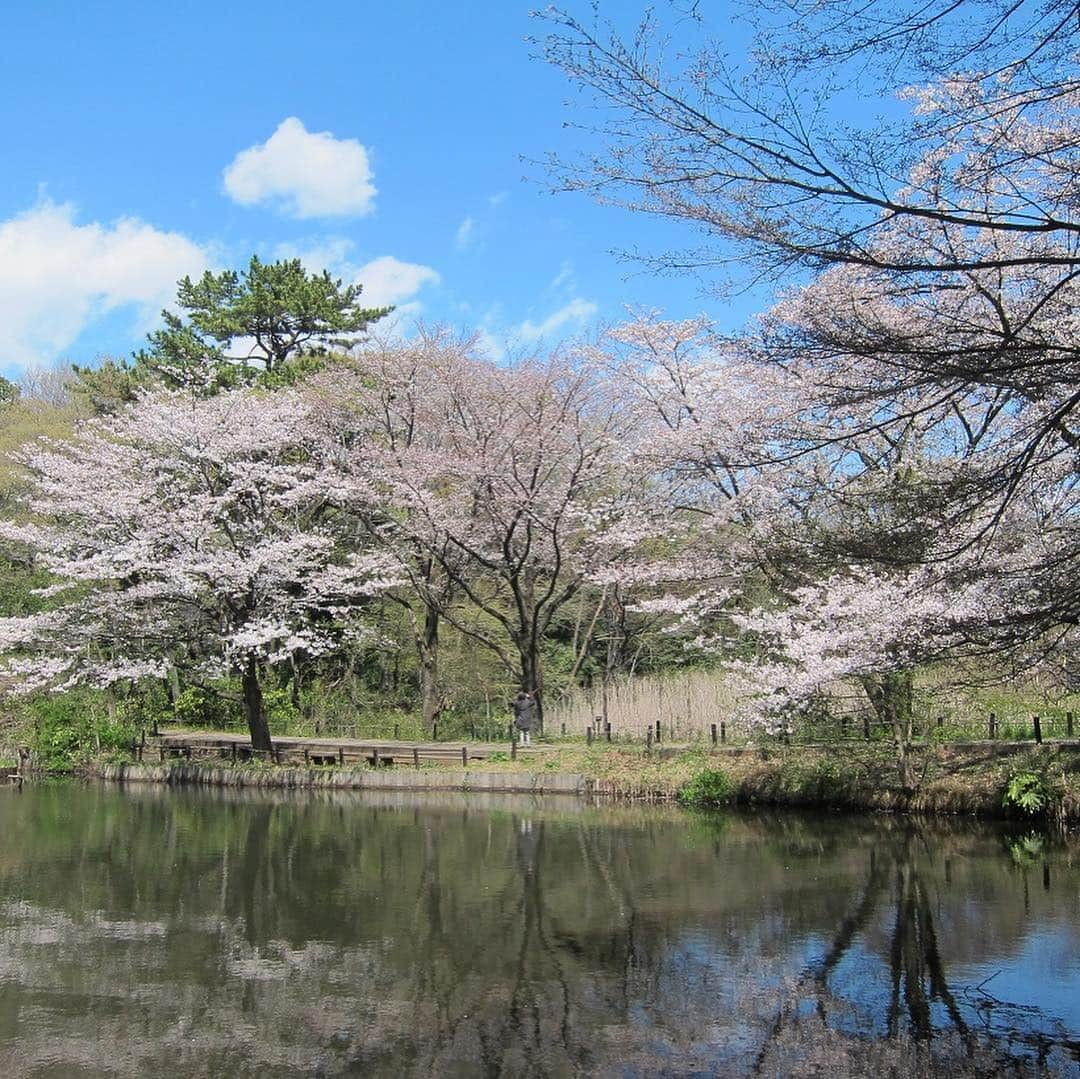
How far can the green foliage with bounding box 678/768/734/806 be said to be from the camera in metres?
14.7

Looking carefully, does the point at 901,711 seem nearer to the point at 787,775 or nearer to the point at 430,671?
the point at 787,775

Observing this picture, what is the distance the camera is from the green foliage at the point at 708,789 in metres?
14.7

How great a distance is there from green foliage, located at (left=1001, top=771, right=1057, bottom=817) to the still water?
2.11 feet

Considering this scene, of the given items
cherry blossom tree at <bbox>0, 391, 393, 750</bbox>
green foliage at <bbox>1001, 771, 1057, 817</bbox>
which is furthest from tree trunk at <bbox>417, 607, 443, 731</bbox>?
green foliage at <bbox>1001, 771, 1057, 817</bbox>

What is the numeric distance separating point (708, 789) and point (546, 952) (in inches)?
303

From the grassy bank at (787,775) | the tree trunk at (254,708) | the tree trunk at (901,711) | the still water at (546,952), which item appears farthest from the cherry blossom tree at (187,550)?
the tree trunk at (901,711)

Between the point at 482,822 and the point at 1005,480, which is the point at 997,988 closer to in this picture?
the point at 1005,480

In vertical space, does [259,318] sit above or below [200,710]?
above

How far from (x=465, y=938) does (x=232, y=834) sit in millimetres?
6205

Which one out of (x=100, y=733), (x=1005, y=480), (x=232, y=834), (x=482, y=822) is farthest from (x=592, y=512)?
(x=1005, y=480)

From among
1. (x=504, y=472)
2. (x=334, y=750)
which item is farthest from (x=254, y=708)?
(x=504, y=472)

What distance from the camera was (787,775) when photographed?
46.8ft

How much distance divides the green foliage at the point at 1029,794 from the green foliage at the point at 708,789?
12.3 ft

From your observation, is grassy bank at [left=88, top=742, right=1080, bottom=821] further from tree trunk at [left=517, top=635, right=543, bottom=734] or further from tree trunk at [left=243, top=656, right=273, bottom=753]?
tree trunk at [left=517, top=635, right=543, bottom=734]
